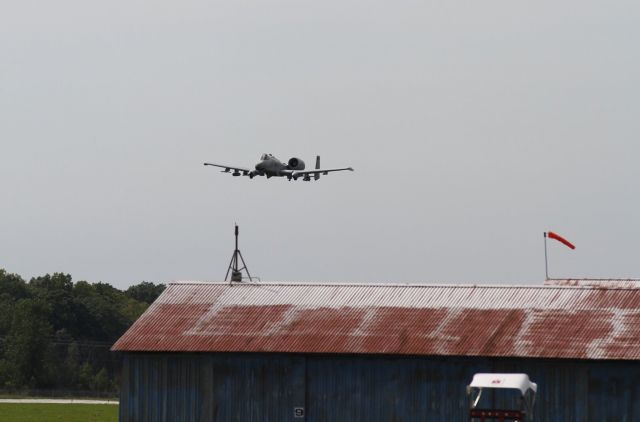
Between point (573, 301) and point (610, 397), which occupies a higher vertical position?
point (573, 301)

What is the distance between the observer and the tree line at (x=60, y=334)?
5719 inches

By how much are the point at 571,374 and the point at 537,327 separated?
102 inches

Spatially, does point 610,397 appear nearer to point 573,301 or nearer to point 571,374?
point 571,374

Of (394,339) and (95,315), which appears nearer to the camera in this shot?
(394,339)

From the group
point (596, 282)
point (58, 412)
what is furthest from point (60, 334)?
point (596, 282)

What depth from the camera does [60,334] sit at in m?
169

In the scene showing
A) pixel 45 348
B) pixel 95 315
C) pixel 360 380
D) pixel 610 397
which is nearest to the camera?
pixel 610 397

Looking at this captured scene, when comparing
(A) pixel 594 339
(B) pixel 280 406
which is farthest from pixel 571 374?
(B) pixel 280 406

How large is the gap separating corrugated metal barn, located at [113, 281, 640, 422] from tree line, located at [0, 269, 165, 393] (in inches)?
3483

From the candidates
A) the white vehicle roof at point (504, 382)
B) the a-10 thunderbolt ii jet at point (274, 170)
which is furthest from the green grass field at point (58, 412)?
the white vehicle roof at point (504, 382)

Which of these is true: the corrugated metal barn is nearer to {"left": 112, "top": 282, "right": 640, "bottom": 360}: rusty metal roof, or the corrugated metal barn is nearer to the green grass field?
{"left": 112, "top": 282, "right": 640, "bottom": 360}: rusty metal roof

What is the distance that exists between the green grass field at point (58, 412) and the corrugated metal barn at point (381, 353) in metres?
29.8

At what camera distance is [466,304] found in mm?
53531

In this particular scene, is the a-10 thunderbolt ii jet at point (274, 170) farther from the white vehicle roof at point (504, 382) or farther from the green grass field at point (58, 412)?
the white vehicle roof at point (504, 382)
